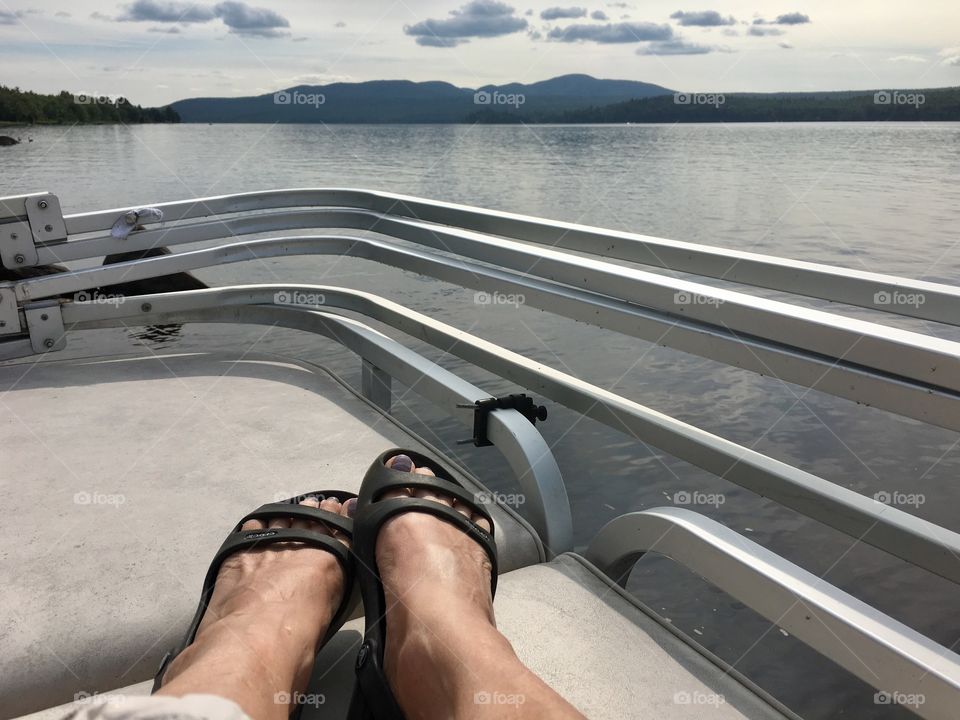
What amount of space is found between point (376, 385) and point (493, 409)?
1.29 m

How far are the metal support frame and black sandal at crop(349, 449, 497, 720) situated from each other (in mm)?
386

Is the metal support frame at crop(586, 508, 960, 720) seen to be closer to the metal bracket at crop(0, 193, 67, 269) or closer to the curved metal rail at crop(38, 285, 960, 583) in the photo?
the curved metal rail at crop(38, 285, 960, 583)

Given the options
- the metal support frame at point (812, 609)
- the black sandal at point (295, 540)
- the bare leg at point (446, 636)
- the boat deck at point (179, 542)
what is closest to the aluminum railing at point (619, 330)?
the metal support frame at point (812, 609)

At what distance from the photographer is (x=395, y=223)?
11.5ft

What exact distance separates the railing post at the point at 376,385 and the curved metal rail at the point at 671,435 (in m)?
0.27

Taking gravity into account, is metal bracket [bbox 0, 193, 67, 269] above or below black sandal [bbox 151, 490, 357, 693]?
above

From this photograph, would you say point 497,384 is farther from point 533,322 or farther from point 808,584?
point 808,584

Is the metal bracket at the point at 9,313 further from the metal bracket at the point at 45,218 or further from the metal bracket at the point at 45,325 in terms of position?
the metal bracket at the point at 45,218

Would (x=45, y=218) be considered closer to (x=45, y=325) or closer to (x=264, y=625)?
(x=45, y=325)

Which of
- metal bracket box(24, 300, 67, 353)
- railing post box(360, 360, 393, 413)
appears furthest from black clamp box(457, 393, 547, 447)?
metal bracket box(24, 300, 67, 353)

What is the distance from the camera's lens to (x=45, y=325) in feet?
10.4

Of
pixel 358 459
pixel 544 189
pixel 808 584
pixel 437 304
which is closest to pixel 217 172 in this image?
pixel 544 189

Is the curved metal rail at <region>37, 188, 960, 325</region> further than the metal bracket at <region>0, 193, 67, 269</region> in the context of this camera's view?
No

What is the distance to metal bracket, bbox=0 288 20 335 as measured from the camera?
9.93ft
